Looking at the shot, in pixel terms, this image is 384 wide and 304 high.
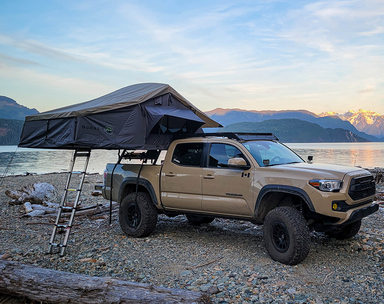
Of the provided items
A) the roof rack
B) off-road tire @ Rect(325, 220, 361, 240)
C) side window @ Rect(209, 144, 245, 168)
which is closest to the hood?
side window @ Rect(209, 144, 245, 168)

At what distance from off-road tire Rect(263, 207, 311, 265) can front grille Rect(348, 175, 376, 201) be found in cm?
90

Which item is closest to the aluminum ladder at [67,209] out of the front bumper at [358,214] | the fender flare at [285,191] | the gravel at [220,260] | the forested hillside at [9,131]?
the gravel at [220,260]

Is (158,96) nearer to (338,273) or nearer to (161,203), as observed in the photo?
(161,203)

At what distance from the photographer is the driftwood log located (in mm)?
3982

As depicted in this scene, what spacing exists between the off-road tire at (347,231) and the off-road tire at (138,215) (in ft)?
12.3

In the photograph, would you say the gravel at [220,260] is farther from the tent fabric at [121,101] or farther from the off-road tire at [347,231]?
the tent fabric at [121,101]

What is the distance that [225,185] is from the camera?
6.27m

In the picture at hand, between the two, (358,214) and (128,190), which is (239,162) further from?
(128,190)

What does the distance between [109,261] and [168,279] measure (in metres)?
1.45

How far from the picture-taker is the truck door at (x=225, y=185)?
6.04 metres

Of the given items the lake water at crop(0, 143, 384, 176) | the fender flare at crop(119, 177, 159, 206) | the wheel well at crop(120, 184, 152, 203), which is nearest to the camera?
the fender flare at crop(119, 177, 159, 206)

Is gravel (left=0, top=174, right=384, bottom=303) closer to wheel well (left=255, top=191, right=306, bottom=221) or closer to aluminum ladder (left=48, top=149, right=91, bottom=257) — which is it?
aluminum ladder (left=48, top=149, right=91, bottom=257)

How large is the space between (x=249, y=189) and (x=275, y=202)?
22.1 inches

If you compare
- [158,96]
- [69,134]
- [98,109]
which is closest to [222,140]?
[158,96]
